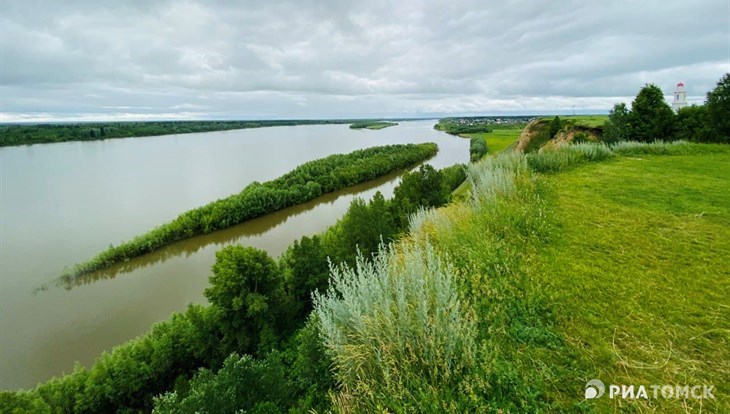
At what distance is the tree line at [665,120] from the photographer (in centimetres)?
1426

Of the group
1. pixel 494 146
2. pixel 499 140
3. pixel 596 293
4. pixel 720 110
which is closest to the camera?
pixel 596 293

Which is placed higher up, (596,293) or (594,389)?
(596,293)

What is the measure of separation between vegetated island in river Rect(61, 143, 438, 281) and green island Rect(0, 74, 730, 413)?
354 inches

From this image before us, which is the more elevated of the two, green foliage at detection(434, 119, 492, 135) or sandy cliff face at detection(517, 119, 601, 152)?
green foliage at detection(434, 119, 492, 135)

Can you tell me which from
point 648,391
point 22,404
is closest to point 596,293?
point 648,391

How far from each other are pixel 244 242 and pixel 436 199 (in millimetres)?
10457

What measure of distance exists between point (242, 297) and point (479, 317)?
5.77m

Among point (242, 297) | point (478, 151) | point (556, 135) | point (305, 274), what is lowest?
point (305, 274)

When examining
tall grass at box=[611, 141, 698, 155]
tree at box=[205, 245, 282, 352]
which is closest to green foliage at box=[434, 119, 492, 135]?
tall grass at box=[611, 141, 698, 155]

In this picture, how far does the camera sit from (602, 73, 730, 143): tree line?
46.8 feet

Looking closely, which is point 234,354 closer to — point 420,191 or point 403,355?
point 403,355

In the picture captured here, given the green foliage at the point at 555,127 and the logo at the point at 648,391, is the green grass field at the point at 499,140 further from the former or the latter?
the logo at the point at 648,391

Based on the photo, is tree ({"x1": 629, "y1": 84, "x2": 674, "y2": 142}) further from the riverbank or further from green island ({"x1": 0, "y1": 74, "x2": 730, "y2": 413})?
the riverbank

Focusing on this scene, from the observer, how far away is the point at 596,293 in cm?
382
